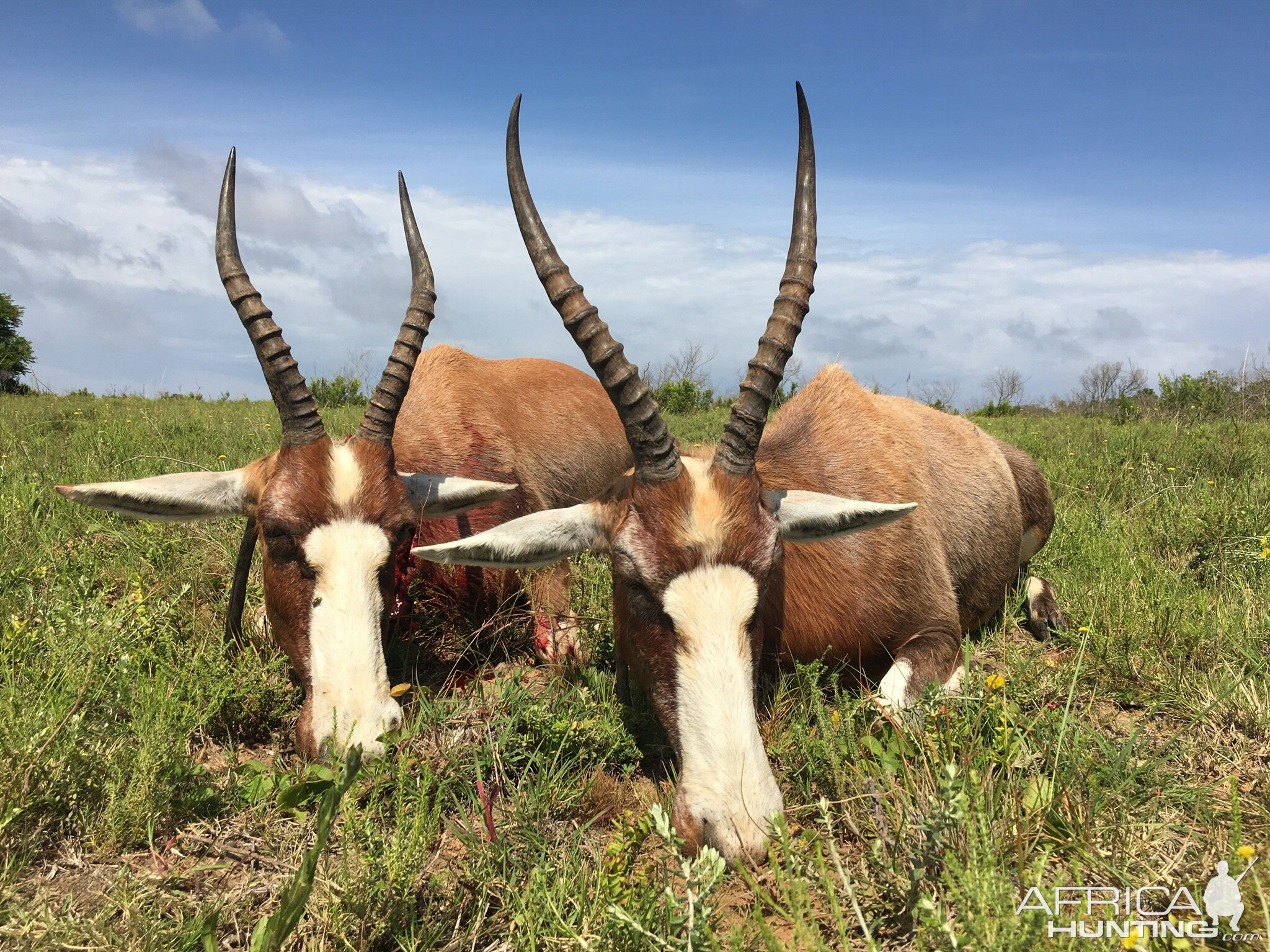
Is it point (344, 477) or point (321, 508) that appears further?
point (344, 477)

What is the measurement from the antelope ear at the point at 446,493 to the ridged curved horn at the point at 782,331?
164cm

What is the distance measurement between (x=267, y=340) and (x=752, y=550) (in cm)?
298

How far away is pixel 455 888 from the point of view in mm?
2906

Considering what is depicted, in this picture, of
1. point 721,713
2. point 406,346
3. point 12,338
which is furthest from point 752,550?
point 12,338

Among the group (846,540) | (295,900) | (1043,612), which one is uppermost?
(846,540)

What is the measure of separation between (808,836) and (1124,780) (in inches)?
48.2

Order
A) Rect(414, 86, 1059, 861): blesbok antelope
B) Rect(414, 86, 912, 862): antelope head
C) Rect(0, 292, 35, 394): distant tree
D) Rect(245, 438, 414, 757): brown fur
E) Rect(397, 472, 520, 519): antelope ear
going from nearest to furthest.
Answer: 1. Rect(414, 86, 912, 862): antelope head
2. Rect(414, 86, 1059, 861): blesbok antelope
3. Rect(245, 438, 414, 757): brown fur
4. Rect(397, 472, 520, 519): antelope ear
5. Rect(0, 292, 35, 394): distant tree

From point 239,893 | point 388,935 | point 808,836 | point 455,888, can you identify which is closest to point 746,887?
point 808,836

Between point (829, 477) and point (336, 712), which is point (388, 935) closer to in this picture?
point (336, 712)

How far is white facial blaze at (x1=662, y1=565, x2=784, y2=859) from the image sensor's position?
9.66 ft

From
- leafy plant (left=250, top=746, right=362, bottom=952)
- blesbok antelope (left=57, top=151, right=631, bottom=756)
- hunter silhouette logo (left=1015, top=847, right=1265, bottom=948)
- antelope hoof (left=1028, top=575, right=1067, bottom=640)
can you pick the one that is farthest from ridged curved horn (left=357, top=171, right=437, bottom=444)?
antelope hoof (left=1028, top=575, right=1067, bottom=640)

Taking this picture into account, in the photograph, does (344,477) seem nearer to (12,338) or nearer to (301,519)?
(301,519)

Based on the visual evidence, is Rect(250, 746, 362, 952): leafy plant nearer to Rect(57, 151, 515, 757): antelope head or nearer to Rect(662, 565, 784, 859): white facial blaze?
Rect(57, 151, 515, 757): antelope head

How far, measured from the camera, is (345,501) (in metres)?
4.28
